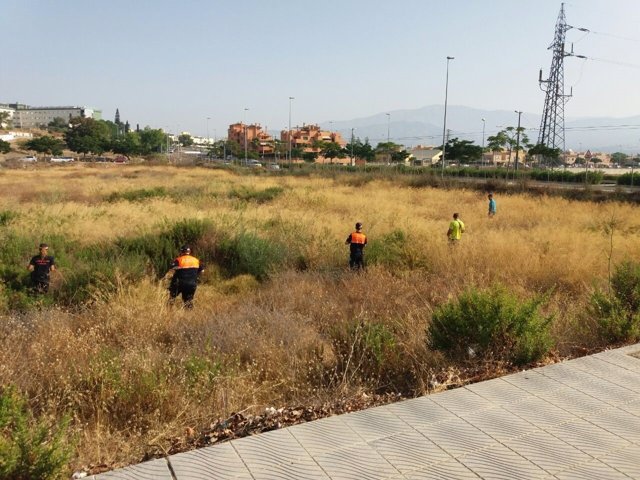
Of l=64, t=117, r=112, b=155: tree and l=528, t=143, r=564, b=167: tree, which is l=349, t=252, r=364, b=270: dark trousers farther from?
l=64, t=117, r=112, b=155: tree

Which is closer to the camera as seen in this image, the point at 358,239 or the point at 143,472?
the point at 143,472

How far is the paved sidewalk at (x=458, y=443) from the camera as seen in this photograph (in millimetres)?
3131

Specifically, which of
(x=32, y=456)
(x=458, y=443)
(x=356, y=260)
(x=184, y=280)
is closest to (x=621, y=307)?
(x=458, y=443)

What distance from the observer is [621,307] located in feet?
19.7

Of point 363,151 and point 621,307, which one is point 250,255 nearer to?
point 621,307

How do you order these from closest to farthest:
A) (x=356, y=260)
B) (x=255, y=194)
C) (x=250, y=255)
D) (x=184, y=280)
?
(x=184, y=280), (x=356, y=260), (x=250, y=255), (x=255, y=194)

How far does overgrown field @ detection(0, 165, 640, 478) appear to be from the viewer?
434cm

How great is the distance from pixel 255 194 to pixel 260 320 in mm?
22086

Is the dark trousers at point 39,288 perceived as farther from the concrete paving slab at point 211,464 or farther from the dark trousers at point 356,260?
the concrete paving slab at point 211,464

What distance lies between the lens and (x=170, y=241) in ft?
43.7

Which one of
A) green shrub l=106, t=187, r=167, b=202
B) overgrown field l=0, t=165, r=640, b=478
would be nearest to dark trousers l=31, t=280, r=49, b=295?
overgrown field l=0, t=165, r=640, b=478

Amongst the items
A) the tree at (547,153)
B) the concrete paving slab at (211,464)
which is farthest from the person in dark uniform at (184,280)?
the tree at (547,153)

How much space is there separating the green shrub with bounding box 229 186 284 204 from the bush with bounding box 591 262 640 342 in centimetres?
2108

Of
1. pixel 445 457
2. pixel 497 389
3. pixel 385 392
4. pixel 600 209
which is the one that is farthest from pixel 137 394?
pixel 600 209
